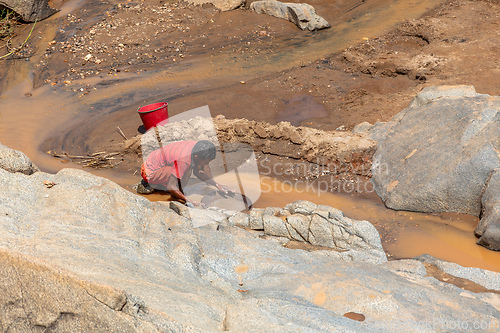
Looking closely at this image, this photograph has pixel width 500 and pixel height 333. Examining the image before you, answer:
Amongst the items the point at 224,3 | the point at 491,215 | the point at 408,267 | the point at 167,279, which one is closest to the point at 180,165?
the point at 167,279

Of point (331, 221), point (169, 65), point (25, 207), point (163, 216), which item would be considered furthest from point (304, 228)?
point (169, 65)

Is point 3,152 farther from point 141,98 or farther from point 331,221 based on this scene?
point 141,98

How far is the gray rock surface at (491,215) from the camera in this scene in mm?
4617

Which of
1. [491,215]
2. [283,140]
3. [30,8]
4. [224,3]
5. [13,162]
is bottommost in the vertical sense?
[283,140]

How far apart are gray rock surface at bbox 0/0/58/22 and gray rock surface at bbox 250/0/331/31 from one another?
5996mm

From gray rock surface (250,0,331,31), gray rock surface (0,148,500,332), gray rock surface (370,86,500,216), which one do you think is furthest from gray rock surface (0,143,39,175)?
gray rock surface (250,0,331,31)

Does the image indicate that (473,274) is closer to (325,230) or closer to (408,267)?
(408,267)

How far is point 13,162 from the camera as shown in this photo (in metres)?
3.49

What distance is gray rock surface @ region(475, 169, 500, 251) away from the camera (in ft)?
15.1

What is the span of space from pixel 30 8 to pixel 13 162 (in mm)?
8910

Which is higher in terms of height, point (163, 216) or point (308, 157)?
point (163, 216)

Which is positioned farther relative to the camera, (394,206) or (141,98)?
(141,98)

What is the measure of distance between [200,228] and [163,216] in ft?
1.28

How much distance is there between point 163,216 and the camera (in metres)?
3.81
